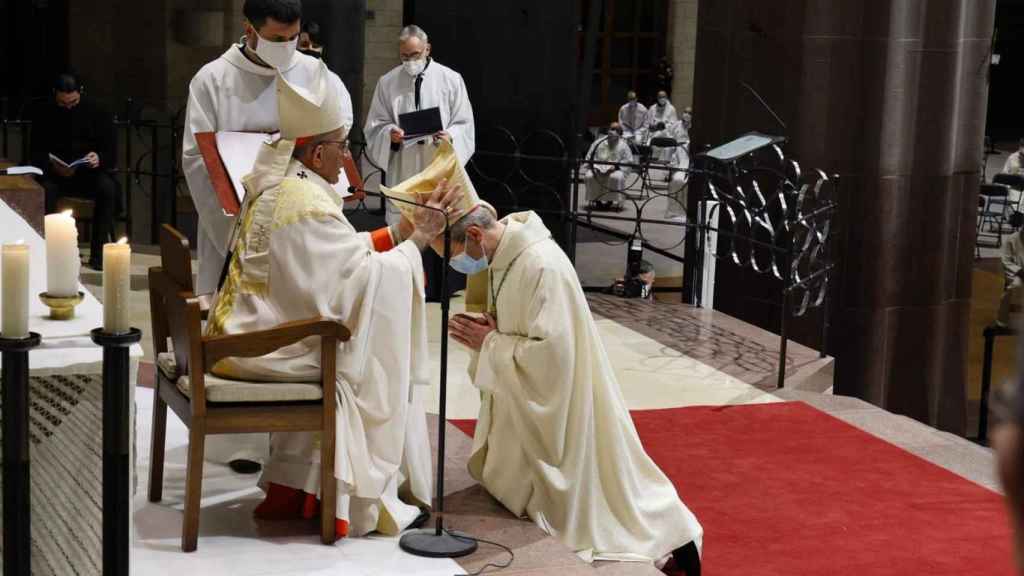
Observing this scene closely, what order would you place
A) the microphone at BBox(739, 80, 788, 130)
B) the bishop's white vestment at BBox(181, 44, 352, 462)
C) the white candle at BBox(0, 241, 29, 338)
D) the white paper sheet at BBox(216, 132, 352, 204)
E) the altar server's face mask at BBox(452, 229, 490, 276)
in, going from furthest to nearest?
the microphone at BBox(739, 80, 788, 130) < the bishop's white vestment at BBox(181, 44, 352, 462) < the white paper sheet at BBox(216, 132, 352, 204) < the altar server's face mask at BBox(452, 229, 490, 276) < the white candle at BBox(0, 241, 29, 338)

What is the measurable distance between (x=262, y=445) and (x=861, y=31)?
6.11 metres

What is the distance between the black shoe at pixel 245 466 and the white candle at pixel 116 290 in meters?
2.39

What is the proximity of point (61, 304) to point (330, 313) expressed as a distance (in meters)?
0.95

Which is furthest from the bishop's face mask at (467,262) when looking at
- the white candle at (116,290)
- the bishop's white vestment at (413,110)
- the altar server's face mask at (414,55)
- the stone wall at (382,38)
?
A: the stone wall at (382,38)

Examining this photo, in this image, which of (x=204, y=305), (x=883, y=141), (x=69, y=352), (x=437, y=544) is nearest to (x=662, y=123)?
(x=883, y=141)

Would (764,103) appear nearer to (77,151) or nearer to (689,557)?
(77,151)

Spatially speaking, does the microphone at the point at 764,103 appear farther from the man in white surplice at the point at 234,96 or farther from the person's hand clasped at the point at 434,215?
the person's hand clasped at the point at 434,215

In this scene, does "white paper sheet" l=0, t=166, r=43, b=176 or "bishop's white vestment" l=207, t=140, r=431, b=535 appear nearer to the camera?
"bishop's white vestment" l=207, t=140, r=431, b=535

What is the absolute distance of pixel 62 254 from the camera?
381 cm

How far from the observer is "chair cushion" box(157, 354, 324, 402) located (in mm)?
4438

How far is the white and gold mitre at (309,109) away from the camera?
453 cm

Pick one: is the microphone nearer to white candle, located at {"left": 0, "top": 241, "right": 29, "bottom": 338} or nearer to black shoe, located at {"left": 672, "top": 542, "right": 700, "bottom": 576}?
black shoe, located at {"left": 672, "top": 542, "right": 700, "bottom": 576}

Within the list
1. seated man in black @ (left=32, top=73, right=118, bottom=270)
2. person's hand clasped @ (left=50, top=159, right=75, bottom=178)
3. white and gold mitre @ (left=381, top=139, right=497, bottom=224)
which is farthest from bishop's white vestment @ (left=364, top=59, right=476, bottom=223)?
white and gold mitre @ (left=381, top=139, right=497, bottom=224)

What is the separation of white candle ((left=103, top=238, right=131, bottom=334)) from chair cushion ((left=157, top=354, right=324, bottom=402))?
1379mm
